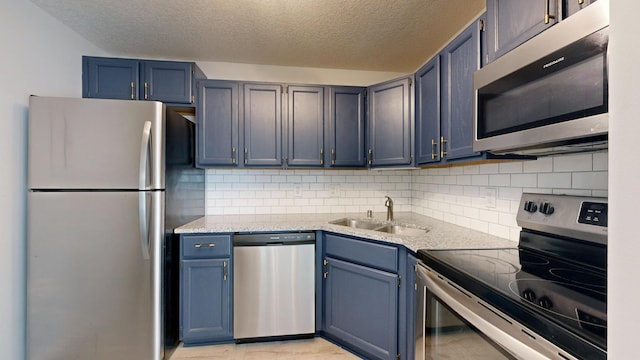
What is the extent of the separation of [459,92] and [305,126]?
4.35 ft

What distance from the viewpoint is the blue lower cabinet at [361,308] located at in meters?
1.78

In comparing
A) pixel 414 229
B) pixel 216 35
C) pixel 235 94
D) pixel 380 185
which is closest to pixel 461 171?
pixel 414 229

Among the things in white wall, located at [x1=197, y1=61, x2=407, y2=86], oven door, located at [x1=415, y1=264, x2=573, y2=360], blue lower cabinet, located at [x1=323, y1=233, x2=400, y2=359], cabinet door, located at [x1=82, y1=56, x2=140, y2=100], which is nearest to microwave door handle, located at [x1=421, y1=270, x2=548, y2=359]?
oven door, located at [x1=415, y1=264, x2=573, y2=360]

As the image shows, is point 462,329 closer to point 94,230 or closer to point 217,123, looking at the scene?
point 94,230

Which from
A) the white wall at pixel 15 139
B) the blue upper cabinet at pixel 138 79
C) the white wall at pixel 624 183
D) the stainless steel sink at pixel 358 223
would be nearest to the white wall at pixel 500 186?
the stainless steel sink at pixel 358 223

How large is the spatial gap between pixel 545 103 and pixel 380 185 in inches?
78.4

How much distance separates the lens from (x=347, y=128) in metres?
2.61

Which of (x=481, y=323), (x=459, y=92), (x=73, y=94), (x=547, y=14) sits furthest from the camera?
(x=73, y=94)

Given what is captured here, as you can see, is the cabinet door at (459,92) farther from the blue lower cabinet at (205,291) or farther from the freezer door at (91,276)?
the freezer door at (91,276)

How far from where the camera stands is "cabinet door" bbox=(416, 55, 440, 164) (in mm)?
1883

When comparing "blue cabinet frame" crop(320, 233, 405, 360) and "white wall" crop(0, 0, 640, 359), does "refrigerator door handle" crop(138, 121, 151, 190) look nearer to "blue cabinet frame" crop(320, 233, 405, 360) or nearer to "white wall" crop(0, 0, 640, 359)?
"white wall" crop(0, 0, 640, 359)

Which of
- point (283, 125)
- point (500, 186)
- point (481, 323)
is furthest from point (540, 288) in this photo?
point (283, 125)

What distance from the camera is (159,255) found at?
1859mm

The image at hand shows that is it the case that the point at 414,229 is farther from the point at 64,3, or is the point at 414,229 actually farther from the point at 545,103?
the point at 64,3
